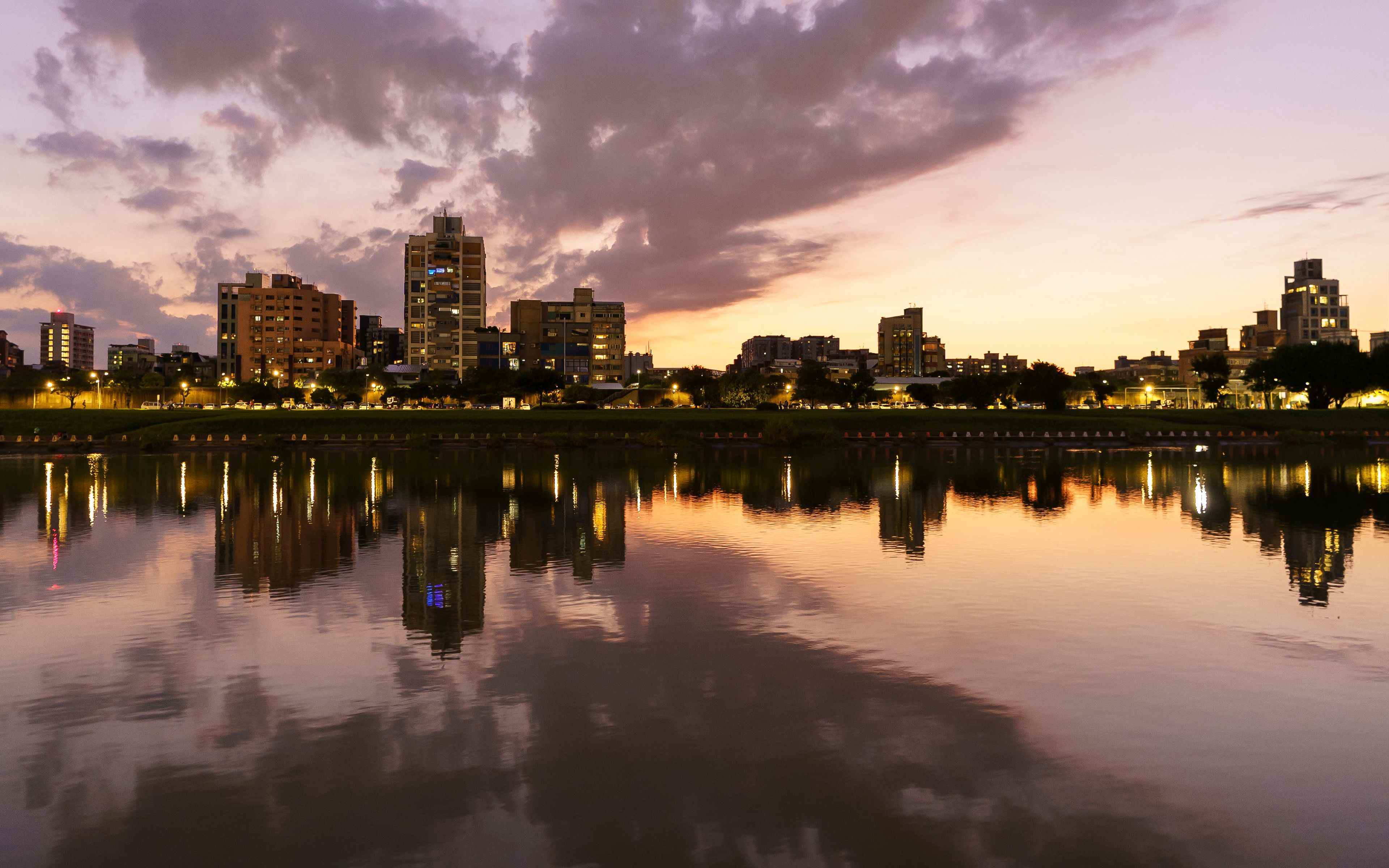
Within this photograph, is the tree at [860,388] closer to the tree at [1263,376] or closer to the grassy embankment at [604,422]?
the grassy embankment at [604,422]

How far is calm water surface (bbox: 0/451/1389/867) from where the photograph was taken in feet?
32.6

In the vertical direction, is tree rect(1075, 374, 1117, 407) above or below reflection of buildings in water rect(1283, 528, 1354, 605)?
above

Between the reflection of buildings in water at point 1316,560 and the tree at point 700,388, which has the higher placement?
the tree at point 700,388

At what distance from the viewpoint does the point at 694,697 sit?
14.3 m

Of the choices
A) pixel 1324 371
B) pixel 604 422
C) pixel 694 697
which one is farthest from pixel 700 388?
pixel 694 697

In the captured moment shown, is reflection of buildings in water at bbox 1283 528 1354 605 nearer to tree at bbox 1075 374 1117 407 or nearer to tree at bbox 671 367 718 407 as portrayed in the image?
tree at bbox 671 367 718 407

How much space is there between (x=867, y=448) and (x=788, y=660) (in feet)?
243

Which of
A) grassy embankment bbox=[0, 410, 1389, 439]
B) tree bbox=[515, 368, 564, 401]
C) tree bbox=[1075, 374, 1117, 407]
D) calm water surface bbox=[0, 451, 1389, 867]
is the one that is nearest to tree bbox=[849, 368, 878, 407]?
grassy embankment bbox=[0, 410, 1389, 439]

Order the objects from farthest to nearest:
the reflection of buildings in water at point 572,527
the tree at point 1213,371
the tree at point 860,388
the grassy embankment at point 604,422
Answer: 1. the tree at point 860,388
2. the tree at point 1213,371
3. the grassy embankment at point 604,422
4. the reflection of buildings in water at point 572,527

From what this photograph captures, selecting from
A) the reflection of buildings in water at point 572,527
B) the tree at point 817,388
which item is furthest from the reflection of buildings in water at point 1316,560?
the tree at point 817,388

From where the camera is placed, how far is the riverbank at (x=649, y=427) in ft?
302

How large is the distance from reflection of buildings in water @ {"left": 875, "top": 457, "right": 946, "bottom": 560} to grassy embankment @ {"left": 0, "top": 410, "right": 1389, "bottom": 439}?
43573mm

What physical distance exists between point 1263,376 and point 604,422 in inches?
4698

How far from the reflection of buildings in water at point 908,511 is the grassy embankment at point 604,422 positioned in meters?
43.6
